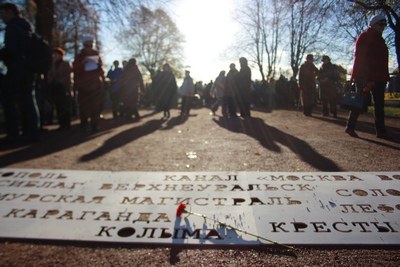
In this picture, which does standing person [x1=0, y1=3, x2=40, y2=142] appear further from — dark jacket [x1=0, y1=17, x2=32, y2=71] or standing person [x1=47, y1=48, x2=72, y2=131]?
standing person [x1=47, y1=48, x2=72, y2=131]

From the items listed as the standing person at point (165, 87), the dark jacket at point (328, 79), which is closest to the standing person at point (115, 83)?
the standing person at point (165, 87)

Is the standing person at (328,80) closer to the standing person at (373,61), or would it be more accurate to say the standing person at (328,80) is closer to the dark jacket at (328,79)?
the dark jacket at (328,79)

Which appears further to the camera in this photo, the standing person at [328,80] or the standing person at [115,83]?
the standing person at [115,83]

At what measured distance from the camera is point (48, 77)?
8.16 m

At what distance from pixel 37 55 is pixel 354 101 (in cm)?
483

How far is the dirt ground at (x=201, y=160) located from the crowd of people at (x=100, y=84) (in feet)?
1.64

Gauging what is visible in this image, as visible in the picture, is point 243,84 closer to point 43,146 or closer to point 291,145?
point 291,145

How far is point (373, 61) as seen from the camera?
535 centimetres

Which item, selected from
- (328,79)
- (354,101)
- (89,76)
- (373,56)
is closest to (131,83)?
(89,76)

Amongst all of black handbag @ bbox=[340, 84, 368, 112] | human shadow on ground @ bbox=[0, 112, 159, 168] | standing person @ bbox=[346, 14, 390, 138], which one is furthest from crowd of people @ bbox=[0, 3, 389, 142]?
human shadow on ground @ bbox=[0, 112, 159, 168]

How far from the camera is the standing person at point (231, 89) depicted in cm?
1073

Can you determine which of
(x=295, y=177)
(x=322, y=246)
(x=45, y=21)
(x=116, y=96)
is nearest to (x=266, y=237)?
(x=322, y=246)

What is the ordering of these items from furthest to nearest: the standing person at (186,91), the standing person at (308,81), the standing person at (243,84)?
the standing person at (186,91) < the standing person at (243,84) < the standing person at (308,81)

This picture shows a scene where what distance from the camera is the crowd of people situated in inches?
213
